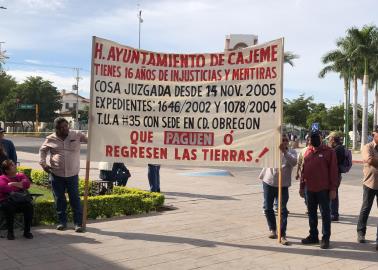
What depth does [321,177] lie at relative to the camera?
6.30m

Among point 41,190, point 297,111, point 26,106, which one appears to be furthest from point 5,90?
point 41,190

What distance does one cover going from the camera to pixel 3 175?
671cm

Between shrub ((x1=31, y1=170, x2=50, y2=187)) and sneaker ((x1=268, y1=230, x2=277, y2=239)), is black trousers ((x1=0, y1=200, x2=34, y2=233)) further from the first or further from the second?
shrub ((x1=31, y1=170, x2=50, y2=187))

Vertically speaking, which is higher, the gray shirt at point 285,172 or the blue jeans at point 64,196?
the gray shirt at point 285,172

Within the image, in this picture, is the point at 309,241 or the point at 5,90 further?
the point at 5,90

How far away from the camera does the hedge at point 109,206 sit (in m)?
7.44

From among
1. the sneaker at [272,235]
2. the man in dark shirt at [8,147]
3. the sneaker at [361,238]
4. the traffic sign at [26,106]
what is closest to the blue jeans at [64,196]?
the man in dark shirt at [8,147]

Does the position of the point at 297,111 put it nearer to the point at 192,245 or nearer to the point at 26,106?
the point at 26,106

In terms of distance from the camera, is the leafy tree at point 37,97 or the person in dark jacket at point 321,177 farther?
the leafy tree at point 37,97

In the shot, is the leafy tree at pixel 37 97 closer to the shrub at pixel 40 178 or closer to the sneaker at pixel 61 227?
the shrub at pixel 40 178

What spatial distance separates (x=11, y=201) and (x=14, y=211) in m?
0.16

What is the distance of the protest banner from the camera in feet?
22.1

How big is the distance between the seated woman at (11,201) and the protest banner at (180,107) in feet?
3.45

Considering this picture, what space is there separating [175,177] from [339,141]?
8.13 m
